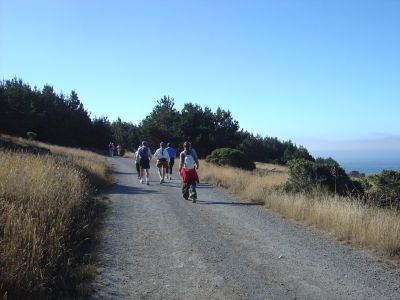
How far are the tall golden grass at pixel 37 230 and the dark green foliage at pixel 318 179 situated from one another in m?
7.31

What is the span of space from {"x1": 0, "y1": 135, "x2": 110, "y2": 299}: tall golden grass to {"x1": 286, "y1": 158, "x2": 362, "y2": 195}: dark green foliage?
7313 mm

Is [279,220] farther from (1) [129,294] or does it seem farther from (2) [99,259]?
(1) [129,294]

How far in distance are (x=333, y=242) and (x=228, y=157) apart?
2512 cm

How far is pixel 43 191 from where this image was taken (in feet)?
31.1

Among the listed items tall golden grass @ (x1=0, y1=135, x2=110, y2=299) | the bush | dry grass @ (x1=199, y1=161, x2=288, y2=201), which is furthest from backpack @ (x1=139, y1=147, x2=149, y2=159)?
the bush

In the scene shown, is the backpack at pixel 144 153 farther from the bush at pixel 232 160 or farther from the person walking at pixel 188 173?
the bush at pixel 232 160

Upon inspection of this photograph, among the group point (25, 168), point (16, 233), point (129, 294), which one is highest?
point (25, 168)

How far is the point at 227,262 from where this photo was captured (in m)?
7.64

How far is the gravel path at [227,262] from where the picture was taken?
630 centimetres

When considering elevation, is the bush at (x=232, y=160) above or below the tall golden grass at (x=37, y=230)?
above

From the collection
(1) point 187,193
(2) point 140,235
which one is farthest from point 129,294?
(1) point 187,193

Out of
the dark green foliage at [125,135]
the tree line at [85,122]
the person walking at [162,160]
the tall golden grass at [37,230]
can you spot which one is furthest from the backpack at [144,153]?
the dark green foliage at [125,135]

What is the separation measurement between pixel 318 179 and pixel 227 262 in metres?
9.40

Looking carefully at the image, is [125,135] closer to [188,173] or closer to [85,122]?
[85,122]
